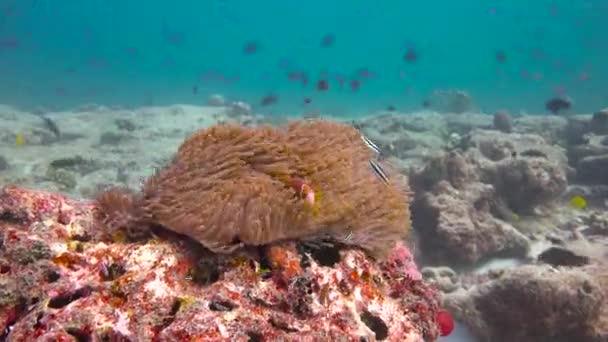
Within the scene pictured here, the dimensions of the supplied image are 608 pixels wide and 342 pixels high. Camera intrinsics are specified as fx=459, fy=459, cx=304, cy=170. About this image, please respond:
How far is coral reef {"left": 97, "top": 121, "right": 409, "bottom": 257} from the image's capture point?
10.2ft

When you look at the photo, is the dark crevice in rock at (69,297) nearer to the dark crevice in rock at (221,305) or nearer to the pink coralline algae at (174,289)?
the pink coralline algae at (174,289)

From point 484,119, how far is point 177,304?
2175 centimetres

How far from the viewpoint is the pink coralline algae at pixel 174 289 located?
2537 millimetres

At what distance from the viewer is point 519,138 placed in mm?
13070

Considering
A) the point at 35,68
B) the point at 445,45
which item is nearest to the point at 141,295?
the point at 35,68

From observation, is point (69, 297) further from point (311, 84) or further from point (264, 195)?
point (311, 84)

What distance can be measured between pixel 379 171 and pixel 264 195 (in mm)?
1315

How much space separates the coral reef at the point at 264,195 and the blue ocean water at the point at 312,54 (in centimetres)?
885

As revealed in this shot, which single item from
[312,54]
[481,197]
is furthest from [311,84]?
[312,54]

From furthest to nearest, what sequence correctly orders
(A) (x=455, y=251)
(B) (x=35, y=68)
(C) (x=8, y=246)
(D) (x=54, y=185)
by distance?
(B) (x=35, y=68), (D) (x=54, y=185), (A) (x=455, y=251), (C) (x=8, y=246)

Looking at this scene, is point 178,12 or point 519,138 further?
point 178,12

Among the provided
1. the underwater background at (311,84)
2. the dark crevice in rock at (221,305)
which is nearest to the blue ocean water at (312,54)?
the underwater background at (311,84)

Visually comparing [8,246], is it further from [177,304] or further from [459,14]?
→ [459,14]

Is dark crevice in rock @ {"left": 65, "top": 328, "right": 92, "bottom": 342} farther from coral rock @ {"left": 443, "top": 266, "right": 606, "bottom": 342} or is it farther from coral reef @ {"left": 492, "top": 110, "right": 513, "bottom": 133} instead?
coral reef @ {"left": 492, "top": 110, "right": 513, "bottom": 133}
